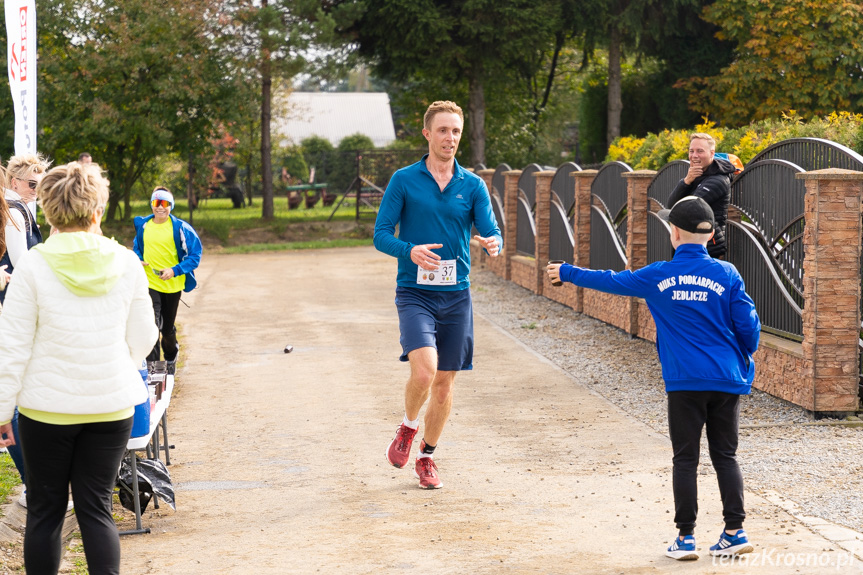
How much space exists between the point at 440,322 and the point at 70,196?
2.52 metres

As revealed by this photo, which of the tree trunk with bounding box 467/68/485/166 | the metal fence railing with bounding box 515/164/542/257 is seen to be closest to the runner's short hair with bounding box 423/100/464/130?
the metal fence railing with bounding box 515/164/542/257

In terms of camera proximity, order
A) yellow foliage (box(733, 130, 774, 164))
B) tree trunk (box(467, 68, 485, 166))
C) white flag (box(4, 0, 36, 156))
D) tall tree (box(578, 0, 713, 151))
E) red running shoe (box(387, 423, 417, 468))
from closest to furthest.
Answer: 1. red running shoe (box(387, 423, 417, 468))
2. white flag (box(4, 0, 36, 156))
3. yellow foliage (box(733, 130, 774, 164))
4. tall tree (box(578, 0, 713, 151))
5. tree trunk (box(467, 68, 485, 166))

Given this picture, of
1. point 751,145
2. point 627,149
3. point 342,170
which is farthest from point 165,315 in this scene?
point 342,170

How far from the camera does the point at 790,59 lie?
28609 mm

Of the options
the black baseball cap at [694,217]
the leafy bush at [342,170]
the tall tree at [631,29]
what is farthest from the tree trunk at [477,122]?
the black baseball cap at [694,217]

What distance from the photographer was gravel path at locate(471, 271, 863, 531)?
5.83 m

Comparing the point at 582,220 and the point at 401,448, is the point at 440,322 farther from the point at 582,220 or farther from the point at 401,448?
the point at 582,220

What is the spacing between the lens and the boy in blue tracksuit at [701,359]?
4617 mm

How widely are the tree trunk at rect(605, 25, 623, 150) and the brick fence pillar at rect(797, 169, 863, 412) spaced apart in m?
24.5

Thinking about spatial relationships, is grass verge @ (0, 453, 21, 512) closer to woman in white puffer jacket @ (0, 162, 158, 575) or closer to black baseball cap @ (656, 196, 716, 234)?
woman in white puffer jacket @ (0, 162, 158, 575)

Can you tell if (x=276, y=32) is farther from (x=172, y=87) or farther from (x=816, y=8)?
(x=816, y=8)

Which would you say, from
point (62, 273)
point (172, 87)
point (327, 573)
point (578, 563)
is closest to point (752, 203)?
point (578, 563)

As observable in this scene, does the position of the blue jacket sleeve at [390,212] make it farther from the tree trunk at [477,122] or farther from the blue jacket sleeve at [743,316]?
the tree trunk at [477,122]

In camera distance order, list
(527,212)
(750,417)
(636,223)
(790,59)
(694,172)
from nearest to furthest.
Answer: (750,417), (694,172), (636,223), (527,212), (790,59)
